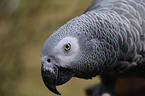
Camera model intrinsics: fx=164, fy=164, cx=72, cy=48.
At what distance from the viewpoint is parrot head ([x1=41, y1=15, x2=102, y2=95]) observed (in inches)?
40.4

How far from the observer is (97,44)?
1074 mm

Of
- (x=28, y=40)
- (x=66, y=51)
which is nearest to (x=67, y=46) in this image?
(x=66, y=51)

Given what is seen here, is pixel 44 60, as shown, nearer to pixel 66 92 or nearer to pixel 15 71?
pixel 15 71

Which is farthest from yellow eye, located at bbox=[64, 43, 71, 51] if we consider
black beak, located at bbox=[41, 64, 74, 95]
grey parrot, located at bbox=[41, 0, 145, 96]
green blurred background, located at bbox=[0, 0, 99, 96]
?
green blurred background, located at bbox=[0, 0, 99, 96]

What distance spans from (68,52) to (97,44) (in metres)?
0.20

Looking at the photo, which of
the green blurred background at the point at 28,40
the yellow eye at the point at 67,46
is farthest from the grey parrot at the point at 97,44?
the green blurred background at the point at 28,40

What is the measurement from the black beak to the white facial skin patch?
7 centimetres

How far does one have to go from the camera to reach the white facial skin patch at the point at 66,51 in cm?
102

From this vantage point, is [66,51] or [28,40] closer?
[66,51]

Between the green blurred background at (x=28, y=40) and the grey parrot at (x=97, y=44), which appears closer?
the grey parrot at (x=97, y=44)

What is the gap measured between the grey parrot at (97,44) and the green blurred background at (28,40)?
4.84 feet

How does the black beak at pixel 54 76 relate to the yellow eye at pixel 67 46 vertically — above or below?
below

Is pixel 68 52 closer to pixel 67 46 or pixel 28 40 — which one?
pixel 67 46

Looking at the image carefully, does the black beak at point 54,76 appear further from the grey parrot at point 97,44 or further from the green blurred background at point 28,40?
the green blurred background at point 28,40
